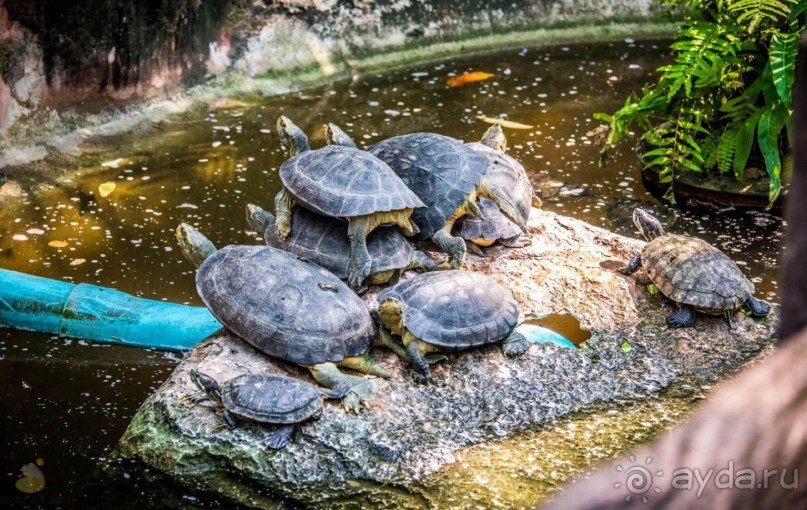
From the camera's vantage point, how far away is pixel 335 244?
4.88 m

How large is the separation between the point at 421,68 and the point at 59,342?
232 inches

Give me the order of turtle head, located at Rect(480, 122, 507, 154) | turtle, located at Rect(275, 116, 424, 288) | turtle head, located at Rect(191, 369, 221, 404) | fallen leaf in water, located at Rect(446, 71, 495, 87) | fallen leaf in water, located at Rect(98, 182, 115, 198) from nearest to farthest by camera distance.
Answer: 1. turtle head, located at Rect(191, 369, 221, 404)
2. turtle, located at Rect(275, 116, 424, 288)
3. turtle head, located at Rect(480, 122, 507, 154)
4. fallen leaf in water, located at Rect(98, 182, 115, 198)
5. fallen leaf in water, located at Rect(446, 71, 495, 87)

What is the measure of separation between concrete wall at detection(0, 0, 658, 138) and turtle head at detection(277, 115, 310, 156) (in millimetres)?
2970

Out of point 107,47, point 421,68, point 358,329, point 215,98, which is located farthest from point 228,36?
point 358,329

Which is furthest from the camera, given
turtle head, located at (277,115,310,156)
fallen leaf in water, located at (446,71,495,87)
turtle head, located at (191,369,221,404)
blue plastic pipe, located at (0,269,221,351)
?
fallen leaf in water, located at (446,71,495,87)

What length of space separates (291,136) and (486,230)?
139 centimetres

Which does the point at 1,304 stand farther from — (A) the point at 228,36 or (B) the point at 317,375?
(A) the point at 228,36

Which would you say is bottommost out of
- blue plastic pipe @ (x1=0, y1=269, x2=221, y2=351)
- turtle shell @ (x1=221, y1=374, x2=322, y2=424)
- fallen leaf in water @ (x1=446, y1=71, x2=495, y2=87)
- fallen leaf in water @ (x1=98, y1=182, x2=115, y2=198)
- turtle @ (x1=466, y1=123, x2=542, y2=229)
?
blue plastic pipe @ (x1=0, y1=269, x2=221, y2=351)

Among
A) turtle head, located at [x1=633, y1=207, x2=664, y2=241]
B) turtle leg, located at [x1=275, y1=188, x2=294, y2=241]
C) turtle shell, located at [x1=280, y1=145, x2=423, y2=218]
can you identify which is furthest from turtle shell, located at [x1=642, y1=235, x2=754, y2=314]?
turtle leg, located at [x1=275, y1=188, x2=294, y2=241]

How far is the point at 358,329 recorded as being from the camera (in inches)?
168

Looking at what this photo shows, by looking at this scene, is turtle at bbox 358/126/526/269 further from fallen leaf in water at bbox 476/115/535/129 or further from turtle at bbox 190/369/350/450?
fallen leaf in water at bbox 476/115/535/129

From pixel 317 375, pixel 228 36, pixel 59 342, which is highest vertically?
pixel 228 36

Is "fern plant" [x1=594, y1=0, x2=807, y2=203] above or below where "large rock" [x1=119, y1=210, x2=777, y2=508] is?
above

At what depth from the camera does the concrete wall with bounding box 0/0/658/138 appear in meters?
7.22
